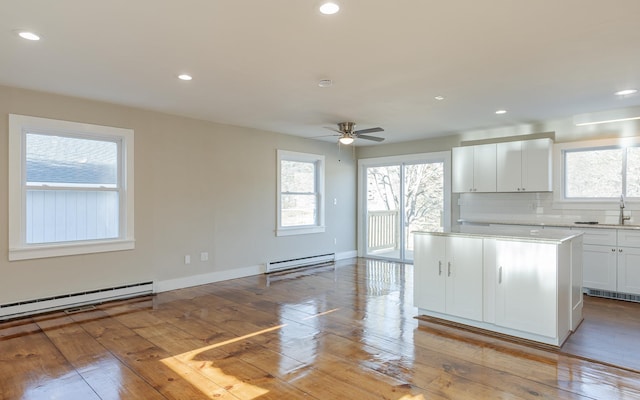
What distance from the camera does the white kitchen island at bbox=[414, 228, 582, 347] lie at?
10.5 ft

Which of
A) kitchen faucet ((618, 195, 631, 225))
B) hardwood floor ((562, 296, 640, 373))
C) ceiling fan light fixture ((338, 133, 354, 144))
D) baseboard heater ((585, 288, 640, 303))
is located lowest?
hardwood floor ((562, 296, 640, 373))

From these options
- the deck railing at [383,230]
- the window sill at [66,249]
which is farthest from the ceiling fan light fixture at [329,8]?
the deck railing at [383,230]

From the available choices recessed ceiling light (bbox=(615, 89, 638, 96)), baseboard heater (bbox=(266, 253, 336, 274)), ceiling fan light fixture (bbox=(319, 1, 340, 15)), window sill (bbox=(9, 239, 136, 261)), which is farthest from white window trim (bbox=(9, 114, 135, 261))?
recessed ceiling light (bbox=(615, 89, 638, 96))

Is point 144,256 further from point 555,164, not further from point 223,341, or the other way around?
point 555,164

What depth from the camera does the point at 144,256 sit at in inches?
197

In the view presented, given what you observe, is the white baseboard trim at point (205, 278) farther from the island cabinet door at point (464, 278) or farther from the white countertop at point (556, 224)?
the white countertop at point (556, 224)

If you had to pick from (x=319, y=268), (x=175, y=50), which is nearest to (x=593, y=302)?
(x=319, y=268)

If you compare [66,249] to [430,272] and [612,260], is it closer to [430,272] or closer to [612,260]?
[430,272]

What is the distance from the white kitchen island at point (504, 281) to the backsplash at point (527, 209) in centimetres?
Answer: 205

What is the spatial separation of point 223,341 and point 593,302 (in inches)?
178

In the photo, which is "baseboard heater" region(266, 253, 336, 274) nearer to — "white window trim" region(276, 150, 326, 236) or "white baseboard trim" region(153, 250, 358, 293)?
"white baseboard trim" region(153, 250, 358, 293)

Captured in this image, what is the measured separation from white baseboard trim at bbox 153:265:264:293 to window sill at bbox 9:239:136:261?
0.72 metres

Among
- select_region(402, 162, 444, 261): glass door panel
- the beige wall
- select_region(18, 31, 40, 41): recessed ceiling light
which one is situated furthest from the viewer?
select_region(402, 162, 444, 261): glass door panel

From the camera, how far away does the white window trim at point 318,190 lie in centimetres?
671
